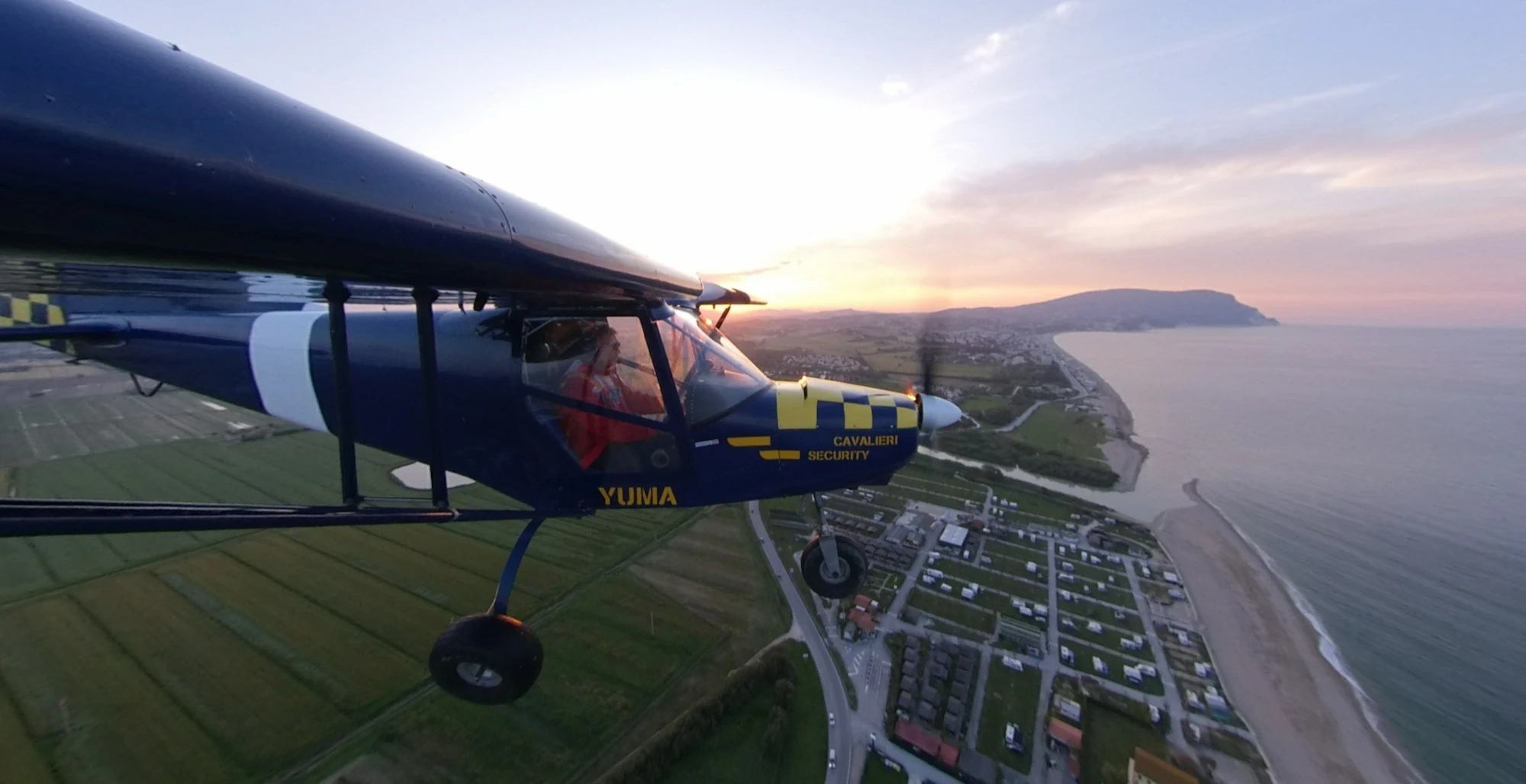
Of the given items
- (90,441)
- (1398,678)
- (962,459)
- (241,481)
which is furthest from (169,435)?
(1398,678)

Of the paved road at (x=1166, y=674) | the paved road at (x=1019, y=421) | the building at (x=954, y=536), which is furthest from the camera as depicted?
the paved road at (x=1019, y=421)

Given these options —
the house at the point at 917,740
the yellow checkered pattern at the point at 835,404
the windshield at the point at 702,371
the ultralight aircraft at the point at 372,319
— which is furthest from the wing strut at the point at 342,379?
the house at the point at 917,740

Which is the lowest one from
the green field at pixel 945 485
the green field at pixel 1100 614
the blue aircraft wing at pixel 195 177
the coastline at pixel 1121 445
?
the green field at pixel 1100 614

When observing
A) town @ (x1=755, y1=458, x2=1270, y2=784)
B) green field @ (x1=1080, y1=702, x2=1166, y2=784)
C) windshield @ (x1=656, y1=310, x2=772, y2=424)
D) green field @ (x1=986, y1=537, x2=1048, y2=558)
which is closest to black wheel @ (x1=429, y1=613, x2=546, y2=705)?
windshield @ (x1=656, y1=310, x2=772, y2=424)

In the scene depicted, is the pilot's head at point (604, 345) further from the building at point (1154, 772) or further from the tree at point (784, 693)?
the building at point (1154, 772)

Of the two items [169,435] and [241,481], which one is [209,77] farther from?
[169,435]

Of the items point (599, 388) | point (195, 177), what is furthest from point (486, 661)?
point (195, 177)

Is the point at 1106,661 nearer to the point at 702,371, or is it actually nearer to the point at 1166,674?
the point at 1166,674
